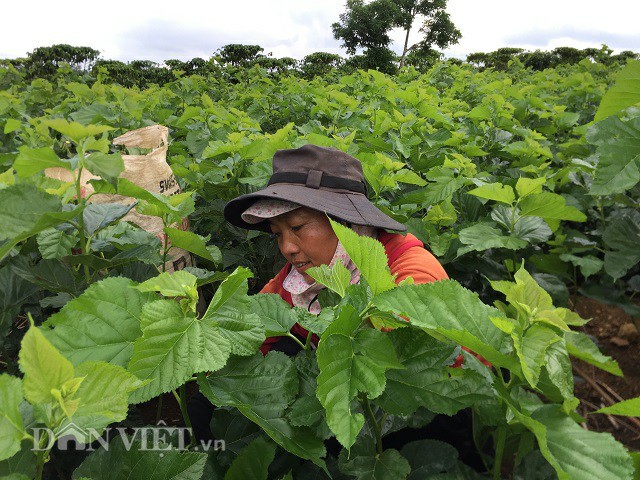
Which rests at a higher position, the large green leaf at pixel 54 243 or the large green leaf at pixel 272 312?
the large green leaf at pixel 54 243

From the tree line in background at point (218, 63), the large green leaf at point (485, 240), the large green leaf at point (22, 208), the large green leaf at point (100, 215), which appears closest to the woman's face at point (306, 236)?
the large green leaf at point (485, 240)

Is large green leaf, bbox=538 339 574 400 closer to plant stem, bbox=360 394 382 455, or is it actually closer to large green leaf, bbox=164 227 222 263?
plant stem, bbox=360 394 382 455

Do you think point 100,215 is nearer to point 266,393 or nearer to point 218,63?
point 266,393

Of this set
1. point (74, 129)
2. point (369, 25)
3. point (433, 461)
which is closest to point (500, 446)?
point (433, 461)

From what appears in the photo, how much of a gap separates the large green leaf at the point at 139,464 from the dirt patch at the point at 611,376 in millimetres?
2256

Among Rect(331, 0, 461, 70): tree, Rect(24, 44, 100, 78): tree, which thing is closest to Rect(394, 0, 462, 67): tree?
Rect(331, 0, 461, 70): tree

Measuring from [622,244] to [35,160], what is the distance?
2509mm

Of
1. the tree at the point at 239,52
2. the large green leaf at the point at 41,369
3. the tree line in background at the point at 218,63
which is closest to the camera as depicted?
the large green leaf at the point at 41,369

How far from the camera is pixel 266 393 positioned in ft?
3.01

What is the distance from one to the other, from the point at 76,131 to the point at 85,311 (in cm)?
51

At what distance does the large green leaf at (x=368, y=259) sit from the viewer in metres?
0.84

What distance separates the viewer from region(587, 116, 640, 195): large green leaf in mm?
1430

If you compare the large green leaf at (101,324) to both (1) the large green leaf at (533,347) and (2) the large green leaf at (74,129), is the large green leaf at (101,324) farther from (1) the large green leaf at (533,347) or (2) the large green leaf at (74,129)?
(1) the large green leaf at (533,347)

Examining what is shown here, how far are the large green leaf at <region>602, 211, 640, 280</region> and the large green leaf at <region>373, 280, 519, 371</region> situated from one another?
1.92m
